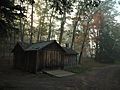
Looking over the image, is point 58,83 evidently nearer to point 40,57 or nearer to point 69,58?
point 40,57

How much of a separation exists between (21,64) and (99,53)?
24411 millimetres

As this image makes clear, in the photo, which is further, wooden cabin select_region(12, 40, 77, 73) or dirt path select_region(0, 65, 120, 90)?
wooden cabin select_region(12, 40, 77, 73)

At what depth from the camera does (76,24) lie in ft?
142

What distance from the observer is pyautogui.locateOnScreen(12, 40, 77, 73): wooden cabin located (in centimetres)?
2795

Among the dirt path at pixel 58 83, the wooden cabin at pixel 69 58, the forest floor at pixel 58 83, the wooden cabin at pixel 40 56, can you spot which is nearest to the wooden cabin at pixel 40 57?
the wooden cabin at pixel 40 56

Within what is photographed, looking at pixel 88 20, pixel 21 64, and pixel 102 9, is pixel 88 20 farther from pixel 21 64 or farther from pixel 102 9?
pixel 21 64

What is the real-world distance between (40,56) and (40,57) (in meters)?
0.14

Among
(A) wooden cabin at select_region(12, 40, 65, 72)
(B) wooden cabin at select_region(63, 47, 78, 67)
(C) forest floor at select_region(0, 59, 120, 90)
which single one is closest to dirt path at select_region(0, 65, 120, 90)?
(C) forest floor at select_region(0, 59, 120, 90)

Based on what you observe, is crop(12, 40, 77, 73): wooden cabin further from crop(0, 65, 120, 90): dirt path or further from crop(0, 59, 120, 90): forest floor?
crop(0, 65, 120, 90): dirt path

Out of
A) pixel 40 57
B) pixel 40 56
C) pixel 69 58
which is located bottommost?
pixel 69 58

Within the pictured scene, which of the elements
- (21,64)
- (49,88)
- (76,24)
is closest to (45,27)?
(76,24)

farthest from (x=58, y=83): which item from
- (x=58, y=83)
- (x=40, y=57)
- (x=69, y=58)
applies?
(x=69, y=58)

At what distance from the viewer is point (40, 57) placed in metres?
28.2

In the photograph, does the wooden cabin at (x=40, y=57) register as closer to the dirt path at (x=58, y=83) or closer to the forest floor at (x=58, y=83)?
the forest floor at (x=58, y=83)
